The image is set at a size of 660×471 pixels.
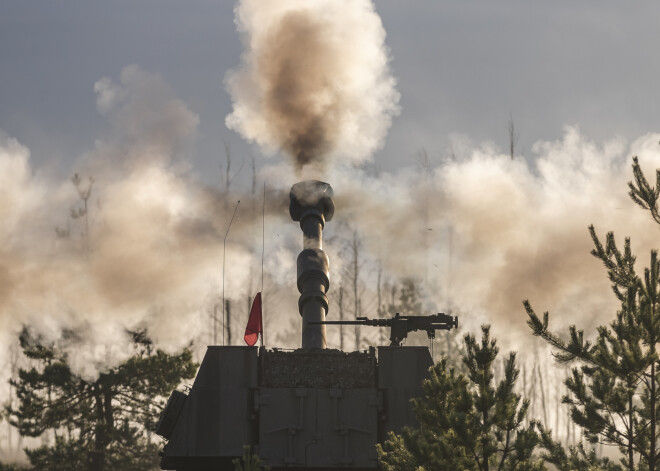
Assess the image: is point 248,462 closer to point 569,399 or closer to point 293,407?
point 293,407

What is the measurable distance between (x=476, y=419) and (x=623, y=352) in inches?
102

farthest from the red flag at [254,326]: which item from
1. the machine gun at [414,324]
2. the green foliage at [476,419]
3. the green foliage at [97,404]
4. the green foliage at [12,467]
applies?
the green foliage at [12,467]

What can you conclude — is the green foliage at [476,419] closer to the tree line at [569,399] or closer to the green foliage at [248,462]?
the tree line at [569,399]

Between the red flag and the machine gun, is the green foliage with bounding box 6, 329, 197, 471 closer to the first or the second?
the red flag

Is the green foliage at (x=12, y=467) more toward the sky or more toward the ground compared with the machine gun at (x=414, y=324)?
more toward the ground

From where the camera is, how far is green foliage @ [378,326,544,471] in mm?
15055

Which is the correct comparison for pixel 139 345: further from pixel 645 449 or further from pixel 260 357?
pixel 645 449

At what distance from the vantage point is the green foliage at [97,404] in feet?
118

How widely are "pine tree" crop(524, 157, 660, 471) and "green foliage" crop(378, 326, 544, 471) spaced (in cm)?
143

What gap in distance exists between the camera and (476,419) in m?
15.5

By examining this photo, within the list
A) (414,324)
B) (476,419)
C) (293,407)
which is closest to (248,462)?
(293,407)

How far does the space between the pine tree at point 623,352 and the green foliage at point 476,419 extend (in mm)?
1429

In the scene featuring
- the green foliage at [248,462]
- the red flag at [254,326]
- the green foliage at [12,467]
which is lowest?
the green foliage at [248,462]

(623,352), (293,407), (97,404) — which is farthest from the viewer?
(97,404)
